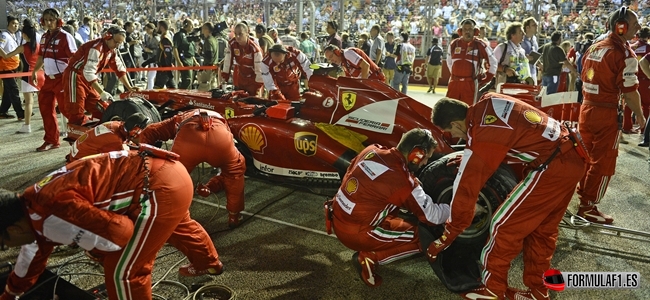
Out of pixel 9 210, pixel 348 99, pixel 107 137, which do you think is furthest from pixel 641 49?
pixel 9 210

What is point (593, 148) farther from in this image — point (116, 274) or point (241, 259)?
point (116, 274)

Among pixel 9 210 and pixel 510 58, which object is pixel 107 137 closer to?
pixel 9 210

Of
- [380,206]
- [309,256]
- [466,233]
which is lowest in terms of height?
[309,256]

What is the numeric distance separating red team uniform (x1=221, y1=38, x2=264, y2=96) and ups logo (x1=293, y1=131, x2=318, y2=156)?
353 centimetres

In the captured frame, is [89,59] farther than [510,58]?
No

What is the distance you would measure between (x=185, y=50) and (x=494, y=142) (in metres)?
10.2

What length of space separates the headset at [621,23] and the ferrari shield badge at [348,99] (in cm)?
251

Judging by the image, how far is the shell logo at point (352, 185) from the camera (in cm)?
375

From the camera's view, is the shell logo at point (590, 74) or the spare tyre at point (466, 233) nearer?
the spare tyre at point (466, 233)

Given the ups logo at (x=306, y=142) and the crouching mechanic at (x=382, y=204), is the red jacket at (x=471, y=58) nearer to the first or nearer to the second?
the ups logo at (x=306, y=142)

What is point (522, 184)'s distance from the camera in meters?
3.42

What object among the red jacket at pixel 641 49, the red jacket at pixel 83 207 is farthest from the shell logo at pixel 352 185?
the red jacket at pixel 641 49

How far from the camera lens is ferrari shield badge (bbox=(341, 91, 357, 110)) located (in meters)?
5.29

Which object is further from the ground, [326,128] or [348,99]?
[348,99]
